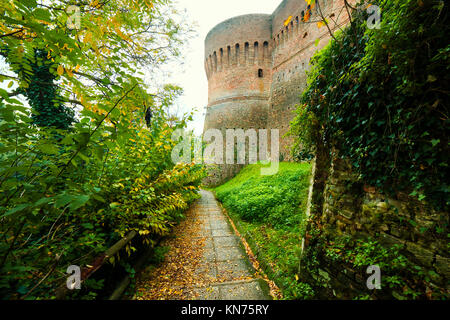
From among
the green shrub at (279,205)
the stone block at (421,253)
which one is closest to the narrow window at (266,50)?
the green shrub at (279,205)

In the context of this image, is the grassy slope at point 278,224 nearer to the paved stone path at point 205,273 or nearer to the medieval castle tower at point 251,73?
the paved stone path at point 205,273

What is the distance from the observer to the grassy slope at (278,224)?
8.13ft

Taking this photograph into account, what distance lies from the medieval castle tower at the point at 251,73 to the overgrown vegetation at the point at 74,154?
32.1ft

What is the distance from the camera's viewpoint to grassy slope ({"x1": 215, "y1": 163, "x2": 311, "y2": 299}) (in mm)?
2477

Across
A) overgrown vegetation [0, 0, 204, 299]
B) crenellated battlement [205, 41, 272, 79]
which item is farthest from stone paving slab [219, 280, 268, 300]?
crenellated battlement [205, 41, 272, 79]

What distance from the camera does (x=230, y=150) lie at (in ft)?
45.7

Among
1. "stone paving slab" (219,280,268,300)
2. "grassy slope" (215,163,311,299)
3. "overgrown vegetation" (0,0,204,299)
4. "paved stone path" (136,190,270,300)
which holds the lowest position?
"stone paving slab" (219,280,268,300)

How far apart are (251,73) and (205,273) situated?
49.2 ft

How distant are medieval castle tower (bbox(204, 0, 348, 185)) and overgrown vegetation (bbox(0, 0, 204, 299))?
9.78 metres

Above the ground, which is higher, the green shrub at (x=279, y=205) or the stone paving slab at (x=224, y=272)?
the green shrub at (x=279, y=205)

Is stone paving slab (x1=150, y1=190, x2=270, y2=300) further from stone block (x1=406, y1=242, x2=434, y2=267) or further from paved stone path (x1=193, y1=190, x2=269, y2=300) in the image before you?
stone block (x1=406, y1=242, x2=434, y2=267)

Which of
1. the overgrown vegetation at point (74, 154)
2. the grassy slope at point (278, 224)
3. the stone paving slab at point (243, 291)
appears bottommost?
the stone paving slab at point (243, 291)
